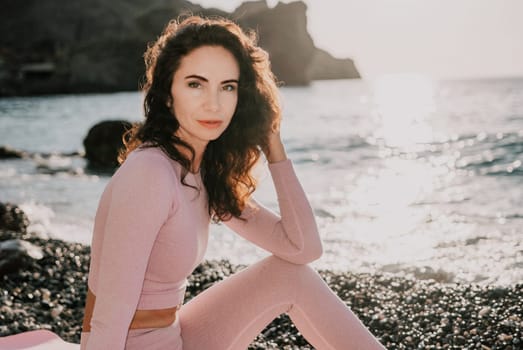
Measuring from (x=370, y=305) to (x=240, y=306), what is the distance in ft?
9.40

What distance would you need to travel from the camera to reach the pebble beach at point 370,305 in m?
4.75

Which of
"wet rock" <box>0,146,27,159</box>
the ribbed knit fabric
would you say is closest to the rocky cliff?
"wet rock" <box>0,146,27,159</box>

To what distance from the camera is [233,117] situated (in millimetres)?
3209

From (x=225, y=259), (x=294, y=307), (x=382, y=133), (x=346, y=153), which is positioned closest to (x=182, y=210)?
(x=294, y=307)

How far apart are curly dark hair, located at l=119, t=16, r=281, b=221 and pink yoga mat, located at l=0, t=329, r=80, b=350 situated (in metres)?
0.99

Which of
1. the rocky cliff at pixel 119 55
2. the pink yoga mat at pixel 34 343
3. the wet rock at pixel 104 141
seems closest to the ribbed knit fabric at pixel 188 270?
the pink yoga mat at pixel 34 343

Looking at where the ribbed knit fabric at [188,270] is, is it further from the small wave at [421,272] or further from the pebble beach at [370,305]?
the small wave at [421,272]

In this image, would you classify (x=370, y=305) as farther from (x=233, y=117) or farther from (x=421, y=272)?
(x=233, y=117)

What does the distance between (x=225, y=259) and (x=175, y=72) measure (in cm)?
520

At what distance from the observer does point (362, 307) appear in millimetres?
5648

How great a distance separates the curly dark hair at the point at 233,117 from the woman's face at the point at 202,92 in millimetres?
36

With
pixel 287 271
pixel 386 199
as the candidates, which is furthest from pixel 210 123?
pixel 386 199

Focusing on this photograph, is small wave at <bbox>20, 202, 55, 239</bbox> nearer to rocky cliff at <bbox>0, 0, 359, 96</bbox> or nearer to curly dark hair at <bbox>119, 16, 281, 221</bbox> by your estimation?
curly dark hair at <bbox>119, 16, 281, 221</bbox>

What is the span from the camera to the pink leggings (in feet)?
9.97
